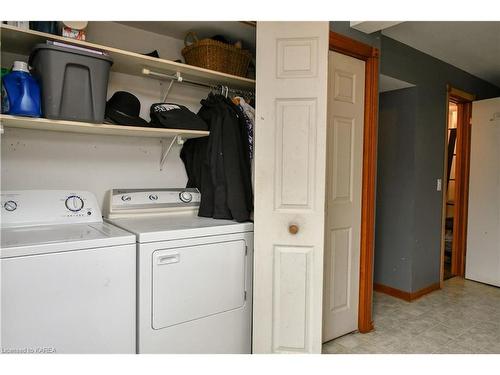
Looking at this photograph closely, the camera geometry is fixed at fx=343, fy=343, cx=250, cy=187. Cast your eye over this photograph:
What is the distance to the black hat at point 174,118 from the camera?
6.74 ft

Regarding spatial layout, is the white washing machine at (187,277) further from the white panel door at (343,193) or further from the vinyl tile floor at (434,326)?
the vinyl tile floor at (434,326)

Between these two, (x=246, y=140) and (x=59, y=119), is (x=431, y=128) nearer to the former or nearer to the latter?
(x=246, y=140)

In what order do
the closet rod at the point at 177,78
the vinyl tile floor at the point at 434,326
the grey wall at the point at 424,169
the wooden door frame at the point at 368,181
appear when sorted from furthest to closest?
the grey wall at the point at 424,169 → the wooden door frame at the point at 368,181 → the vinyl tile floor at the point at 434,326 → the closet rod at the point at 177,78

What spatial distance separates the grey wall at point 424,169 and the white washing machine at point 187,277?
1.96 m

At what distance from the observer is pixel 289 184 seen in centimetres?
185

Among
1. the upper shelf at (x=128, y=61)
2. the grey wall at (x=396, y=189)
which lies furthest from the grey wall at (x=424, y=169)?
Answer: the upper shelf at (x=128, y=61)

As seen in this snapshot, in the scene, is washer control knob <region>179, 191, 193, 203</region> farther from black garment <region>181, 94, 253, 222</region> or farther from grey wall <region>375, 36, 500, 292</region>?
grey wall <region>375, 36, 500, 292</region>

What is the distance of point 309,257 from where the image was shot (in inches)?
74.0

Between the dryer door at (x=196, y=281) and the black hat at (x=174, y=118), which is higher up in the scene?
the black hat at (x=174, y=118)

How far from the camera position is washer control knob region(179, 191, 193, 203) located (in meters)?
2.28

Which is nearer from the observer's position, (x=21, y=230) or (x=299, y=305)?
(x=21, y=230)

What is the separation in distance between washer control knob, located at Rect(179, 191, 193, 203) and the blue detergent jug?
38.8 inches

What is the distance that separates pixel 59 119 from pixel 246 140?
101cm

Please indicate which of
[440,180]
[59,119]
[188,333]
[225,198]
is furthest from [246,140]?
[440,180]
